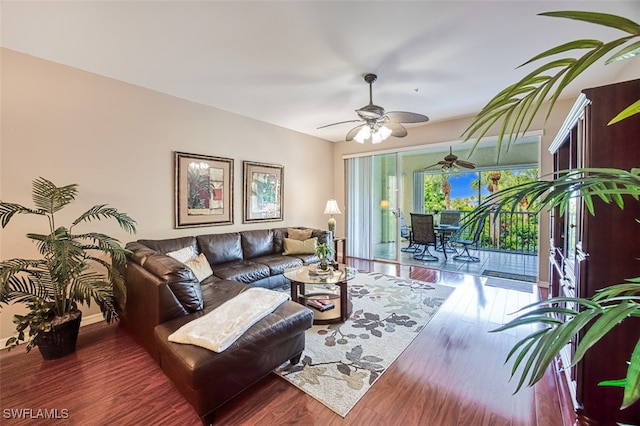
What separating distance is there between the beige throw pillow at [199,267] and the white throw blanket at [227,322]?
3.22 ft

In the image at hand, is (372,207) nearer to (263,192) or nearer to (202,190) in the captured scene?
(263,192)

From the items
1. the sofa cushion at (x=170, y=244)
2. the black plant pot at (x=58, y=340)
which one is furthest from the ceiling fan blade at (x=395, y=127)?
the black plant pot at (x=58, y=340)

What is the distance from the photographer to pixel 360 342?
250 centimetres

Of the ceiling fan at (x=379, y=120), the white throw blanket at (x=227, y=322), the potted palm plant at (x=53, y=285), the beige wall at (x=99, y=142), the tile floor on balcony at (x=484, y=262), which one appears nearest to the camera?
the white throw blanket at (x=227, y=322)

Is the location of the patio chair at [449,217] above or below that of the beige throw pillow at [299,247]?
above

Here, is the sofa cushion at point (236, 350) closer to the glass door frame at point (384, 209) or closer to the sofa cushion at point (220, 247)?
the sofa cushion at point (220, 247)

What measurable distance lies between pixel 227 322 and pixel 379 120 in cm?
246

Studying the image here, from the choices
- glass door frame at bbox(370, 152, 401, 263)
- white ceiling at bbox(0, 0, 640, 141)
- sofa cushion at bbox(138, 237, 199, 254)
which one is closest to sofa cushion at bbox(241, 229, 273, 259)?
sofa cushion at bbox(138, 237, 199, 254)

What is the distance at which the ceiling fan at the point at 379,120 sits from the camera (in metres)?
2.79

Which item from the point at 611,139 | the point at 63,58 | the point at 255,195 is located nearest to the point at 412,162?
the point at 255,195

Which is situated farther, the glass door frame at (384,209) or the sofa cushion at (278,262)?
the glass door frame at (384,209)

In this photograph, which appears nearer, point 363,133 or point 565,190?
point 565,190

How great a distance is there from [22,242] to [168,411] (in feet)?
7.37

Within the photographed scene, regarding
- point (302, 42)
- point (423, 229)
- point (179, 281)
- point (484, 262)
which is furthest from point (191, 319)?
point (484, 262)
